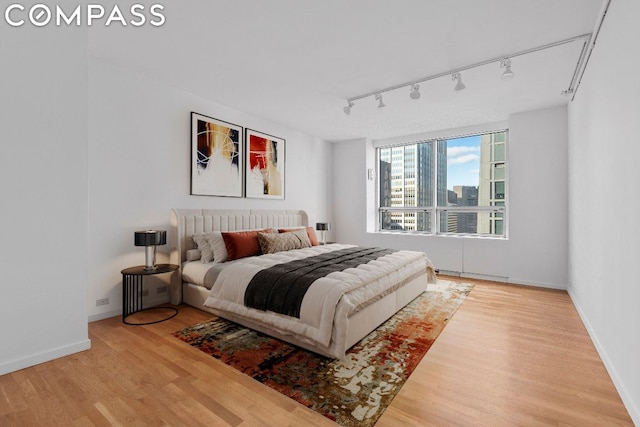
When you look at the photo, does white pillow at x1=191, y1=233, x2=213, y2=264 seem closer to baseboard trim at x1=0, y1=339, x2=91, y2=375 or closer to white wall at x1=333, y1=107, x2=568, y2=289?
baseboard trim at x1=0, y1=339, x2=91, y2=375

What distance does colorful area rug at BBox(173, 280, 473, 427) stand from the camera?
1.81 metres

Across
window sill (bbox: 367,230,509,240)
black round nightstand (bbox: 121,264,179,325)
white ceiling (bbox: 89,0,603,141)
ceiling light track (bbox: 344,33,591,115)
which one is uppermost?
white ceiling (bbox: 89,0,603,141)

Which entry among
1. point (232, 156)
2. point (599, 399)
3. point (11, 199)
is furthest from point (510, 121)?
point (11, 199)

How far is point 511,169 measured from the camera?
481 cm

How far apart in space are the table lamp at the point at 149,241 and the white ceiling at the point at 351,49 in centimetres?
185

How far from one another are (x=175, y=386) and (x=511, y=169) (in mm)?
5362

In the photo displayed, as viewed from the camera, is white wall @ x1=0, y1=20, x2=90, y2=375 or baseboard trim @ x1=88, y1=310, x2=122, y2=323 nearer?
white wall @ x1=0, y1=20, x2=90, y2=375

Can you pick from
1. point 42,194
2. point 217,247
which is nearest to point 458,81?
point 217,247

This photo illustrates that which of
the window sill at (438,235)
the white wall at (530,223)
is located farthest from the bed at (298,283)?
the window sill at (438,235)

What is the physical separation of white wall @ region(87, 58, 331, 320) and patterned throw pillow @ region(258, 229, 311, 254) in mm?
971

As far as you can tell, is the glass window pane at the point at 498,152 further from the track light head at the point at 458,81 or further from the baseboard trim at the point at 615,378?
the baseboard trim at the point at 615,378

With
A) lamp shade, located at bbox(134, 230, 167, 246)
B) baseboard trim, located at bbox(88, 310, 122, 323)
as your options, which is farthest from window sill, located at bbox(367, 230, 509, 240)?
baseboard trim, located at bbox(88, 310, 122, 323)

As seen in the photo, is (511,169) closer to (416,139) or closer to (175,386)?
(416,139)

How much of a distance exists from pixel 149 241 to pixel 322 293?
6.51 ft
